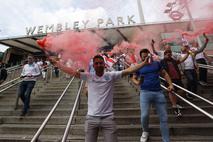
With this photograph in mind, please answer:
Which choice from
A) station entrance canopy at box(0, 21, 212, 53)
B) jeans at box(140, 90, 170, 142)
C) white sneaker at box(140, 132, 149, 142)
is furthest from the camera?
station entrance canopy at box(0, 21, 212, 53)

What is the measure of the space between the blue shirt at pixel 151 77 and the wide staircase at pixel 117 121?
0.95 meters

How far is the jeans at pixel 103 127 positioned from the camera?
140 inches

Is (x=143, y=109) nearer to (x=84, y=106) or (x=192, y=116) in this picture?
(x=192, y=116)

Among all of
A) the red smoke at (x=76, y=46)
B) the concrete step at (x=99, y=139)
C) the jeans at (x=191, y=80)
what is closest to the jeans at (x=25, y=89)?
the red smoke at (x=76, y=46)

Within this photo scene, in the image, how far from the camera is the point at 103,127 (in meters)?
3.60

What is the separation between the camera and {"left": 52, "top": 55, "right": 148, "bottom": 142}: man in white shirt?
11.8 ft

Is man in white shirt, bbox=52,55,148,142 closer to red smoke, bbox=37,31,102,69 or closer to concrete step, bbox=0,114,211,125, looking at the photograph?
concrete step, bbox=0,114,211,125

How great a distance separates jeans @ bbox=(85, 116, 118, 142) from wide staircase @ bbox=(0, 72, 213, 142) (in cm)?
168

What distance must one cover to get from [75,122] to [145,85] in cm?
213

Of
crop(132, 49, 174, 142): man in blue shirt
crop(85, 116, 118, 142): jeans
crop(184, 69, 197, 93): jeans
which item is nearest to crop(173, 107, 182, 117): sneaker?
crop(132, 49, 174, 142): man in blue shirt

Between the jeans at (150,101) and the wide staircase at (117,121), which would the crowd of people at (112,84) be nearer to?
the jeans at (150,101)

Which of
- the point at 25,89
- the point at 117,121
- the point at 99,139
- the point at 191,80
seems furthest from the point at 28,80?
the point at 191,80

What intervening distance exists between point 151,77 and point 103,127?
1759 mm

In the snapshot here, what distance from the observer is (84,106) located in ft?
24.2
